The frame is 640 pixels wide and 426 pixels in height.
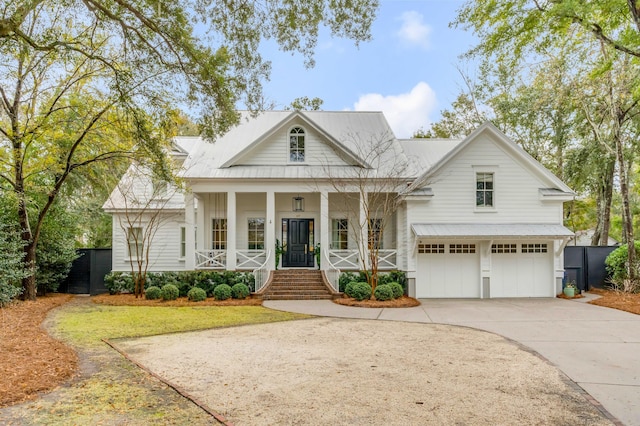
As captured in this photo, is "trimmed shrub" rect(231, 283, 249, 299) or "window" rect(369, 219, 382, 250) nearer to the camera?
"window" rect(369, 219, 382, 250)

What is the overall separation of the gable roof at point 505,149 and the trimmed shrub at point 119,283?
11.6m

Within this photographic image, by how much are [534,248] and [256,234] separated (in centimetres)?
1122

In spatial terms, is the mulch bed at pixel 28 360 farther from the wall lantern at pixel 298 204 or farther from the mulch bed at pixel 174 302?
the wall lantern at pixel 298 204

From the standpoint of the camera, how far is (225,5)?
8.12 metres

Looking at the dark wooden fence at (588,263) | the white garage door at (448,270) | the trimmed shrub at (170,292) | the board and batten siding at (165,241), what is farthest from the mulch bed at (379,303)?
the board and batten siding at (165,241)

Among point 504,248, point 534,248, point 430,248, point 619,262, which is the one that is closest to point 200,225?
point 430,248

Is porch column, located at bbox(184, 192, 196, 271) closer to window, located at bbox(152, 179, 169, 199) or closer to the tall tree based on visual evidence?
window, located at bbox(152, 179, 169, 199)

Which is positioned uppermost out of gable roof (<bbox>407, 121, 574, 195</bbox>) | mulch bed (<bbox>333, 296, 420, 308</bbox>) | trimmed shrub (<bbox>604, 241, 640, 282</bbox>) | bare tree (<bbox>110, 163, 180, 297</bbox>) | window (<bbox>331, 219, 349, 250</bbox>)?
gable roof (<bbox>407, 121, 574, 195</bbox>)

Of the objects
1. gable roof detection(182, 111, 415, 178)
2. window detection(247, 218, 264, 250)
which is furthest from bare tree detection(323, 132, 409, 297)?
window detection(247, 218, 264, 250)

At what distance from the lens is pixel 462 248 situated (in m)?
15.8

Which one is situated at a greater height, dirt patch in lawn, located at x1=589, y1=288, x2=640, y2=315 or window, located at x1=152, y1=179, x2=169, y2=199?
window, located at x1=152, y1=179, x2=169, y2=199

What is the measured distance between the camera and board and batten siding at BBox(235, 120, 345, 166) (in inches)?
688

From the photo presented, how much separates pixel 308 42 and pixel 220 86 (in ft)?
6.90

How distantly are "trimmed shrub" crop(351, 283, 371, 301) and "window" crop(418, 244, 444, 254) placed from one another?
9.18ft
